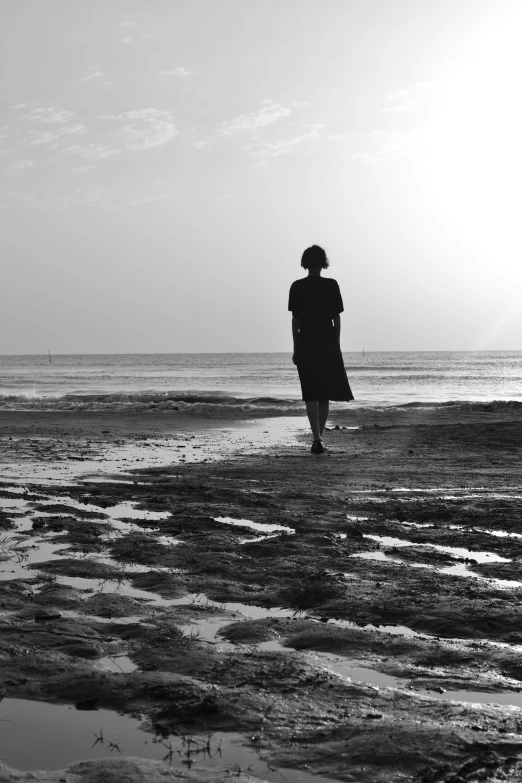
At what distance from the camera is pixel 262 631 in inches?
99.0

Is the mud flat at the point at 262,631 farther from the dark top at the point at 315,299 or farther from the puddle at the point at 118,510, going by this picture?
the dark top at the point at 315,299

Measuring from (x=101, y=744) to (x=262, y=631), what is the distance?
898 millimetres

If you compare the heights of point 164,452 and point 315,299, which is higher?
point 315,299

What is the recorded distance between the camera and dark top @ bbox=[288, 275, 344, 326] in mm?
7969

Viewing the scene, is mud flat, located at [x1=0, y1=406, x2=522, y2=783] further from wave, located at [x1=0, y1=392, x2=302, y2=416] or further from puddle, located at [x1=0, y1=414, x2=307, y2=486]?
wave, located at [x1=0, y1=392, x2=302, y2=416]

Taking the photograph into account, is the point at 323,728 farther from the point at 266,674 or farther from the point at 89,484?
the point at 89,484

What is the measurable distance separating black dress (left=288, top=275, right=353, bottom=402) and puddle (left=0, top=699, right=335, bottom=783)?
6.18 meters

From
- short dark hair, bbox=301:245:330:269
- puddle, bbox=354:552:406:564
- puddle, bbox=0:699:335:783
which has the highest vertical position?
short dark hair, bbox=301:245:330:269

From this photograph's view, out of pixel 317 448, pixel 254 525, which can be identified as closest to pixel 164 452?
pixel 317 448

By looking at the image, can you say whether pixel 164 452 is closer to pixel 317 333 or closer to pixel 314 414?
pixel 314 414

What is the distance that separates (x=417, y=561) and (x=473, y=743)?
1862 millimetres

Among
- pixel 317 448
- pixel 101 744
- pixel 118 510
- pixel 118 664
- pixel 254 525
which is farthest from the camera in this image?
pixel 317 448

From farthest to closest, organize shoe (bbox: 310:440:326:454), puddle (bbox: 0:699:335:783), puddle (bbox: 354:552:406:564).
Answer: shoe (bbox: 310:440:326:454)
puddle (bbox: 354:552:406:564)
puddle (bbox: 0:699:335:783)

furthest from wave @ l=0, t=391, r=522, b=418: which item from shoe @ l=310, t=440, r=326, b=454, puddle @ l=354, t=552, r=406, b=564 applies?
puddle @ l=354, t=552, r=406, b=564
